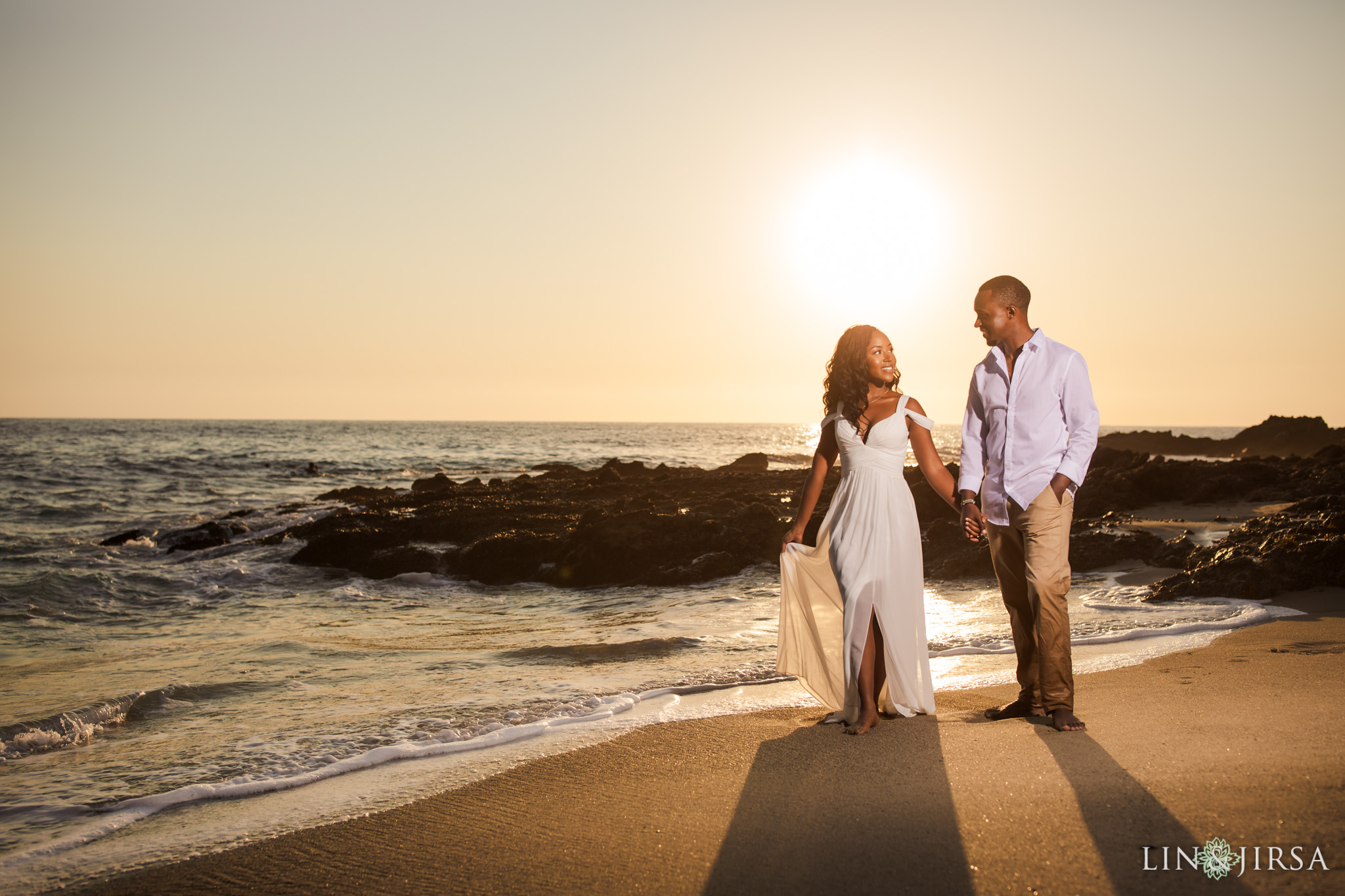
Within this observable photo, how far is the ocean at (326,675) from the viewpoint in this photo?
4.12 meters

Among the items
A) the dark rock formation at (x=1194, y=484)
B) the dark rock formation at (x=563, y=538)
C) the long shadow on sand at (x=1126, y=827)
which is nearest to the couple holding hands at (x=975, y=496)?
the long shadow on sand at (x=1126, y=827)

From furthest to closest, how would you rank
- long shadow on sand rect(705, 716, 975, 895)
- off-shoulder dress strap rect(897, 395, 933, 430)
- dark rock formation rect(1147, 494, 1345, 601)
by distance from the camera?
dark rock formation rect(1147, 494, 1345, 601)
off-shoulder dress strap rect(897, 395, 933, 430)
long shadow on sand rect(705, 716, 975, 895)

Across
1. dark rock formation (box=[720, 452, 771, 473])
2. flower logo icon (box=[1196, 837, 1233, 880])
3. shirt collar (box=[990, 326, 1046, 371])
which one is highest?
shirt collar (box=[990, 326, 1046, 371])

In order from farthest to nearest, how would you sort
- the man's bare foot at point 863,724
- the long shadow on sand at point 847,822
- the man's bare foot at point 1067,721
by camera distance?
the man's bare foot at point 863,724 < the man's bare foot at point 1067,721 < the long shadow on sand at point 847,822

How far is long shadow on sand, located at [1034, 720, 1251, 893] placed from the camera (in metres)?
2.54

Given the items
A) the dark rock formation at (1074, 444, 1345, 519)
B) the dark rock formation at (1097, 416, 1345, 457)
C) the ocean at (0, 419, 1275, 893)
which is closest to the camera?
the ocean at (0, 419, 1275, 893)

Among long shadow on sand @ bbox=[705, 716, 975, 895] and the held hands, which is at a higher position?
the held hands

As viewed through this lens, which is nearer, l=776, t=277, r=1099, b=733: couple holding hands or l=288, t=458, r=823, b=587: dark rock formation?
l=776, t=277, r=1099, b=733: couple holding hands

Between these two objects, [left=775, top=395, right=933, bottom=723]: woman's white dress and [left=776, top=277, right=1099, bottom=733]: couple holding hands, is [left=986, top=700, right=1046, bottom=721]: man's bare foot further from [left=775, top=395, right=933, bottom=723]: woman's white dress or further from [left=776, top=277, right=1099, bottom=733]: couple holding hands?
[left=775, top=395, right=933, bottom=723]: woman's white dress

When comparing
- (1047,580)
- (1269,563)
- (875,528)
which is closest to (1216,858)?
(1047,580)

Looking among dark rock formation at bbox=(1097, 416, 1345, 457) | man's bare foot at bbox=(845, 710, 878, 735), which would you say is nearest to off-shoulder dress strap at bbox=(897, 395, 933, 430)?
man's bare foot at bbox=(845, 710, 878, 735)

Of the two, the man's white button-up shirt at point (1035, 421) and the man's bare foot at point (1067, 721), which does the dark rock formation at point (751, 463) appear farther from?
the man's bare foot at point (1067, 721)

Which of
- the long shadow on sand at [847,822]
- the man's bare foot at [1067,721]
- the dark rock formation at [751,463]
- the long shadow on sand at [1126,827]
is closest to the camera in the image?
the long shadow on sand at [1126,827]

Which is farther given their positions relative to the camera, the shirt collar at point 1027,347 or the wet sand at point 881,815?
the shirt collar at point 1027,347
